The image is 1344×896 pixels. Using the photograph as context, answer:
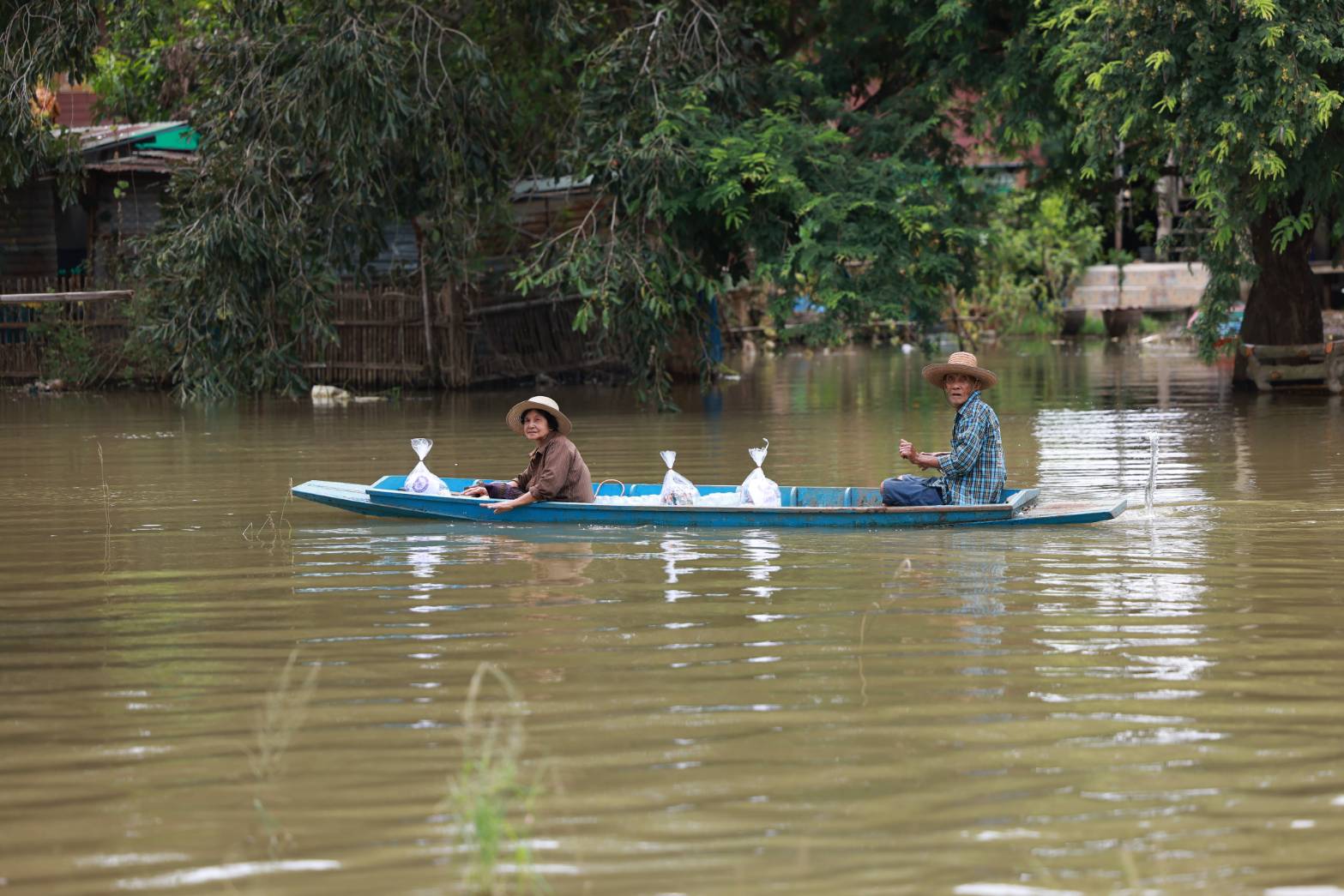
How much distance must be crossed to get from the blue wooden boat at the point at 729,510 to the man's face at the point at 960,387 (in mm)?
635

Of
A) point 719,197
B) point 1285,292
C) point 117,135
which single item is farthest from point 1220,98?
point 117,135

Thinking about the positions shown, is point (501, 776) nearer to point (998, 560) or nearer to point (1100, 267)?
point (998, 560)

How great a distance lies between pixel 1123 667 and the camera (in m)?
6.62

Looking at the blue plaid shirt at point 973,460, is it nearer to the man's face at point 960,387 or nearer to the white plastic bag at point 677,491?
the man's face at point 960,387

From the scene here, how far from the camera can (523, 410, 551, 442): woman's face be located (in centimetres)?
1057

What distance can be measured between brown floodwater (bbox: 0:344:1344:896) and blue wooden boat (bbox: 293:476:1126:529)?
105 mm

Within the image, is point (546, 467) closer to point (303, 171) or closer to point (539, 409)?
point (539, 409)

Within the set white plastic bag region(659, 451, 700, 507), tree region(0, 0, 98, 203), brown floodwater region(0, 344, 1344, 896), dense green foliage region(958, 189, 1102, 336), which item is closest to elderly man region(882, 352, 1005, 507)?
brown floodwater region(0, 344, 1344, 896)

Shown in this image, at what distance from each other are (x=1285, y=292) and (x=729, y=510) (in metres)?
12.7

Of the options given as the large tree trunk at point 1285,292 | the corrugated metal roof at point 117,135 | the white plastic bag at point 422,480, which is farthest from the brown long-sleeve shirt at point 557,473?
the corrugated metal roof at point 117,135

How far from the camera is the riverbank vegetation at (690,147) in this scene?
17.0 meters

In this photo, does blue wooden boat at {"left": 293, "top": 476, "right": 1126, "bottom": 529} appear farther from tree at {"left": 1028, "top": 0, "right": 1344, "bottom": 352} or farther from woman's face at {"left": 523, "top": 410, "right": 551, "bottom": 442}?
tree at {"left": 1028, "top": 0, "right": 1344, "bottom": 352}

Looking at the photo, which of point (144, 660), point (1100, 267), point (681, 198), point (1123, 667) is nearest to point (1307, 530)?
point (1123, 667)

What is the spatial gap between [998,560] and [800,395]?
1366cm
